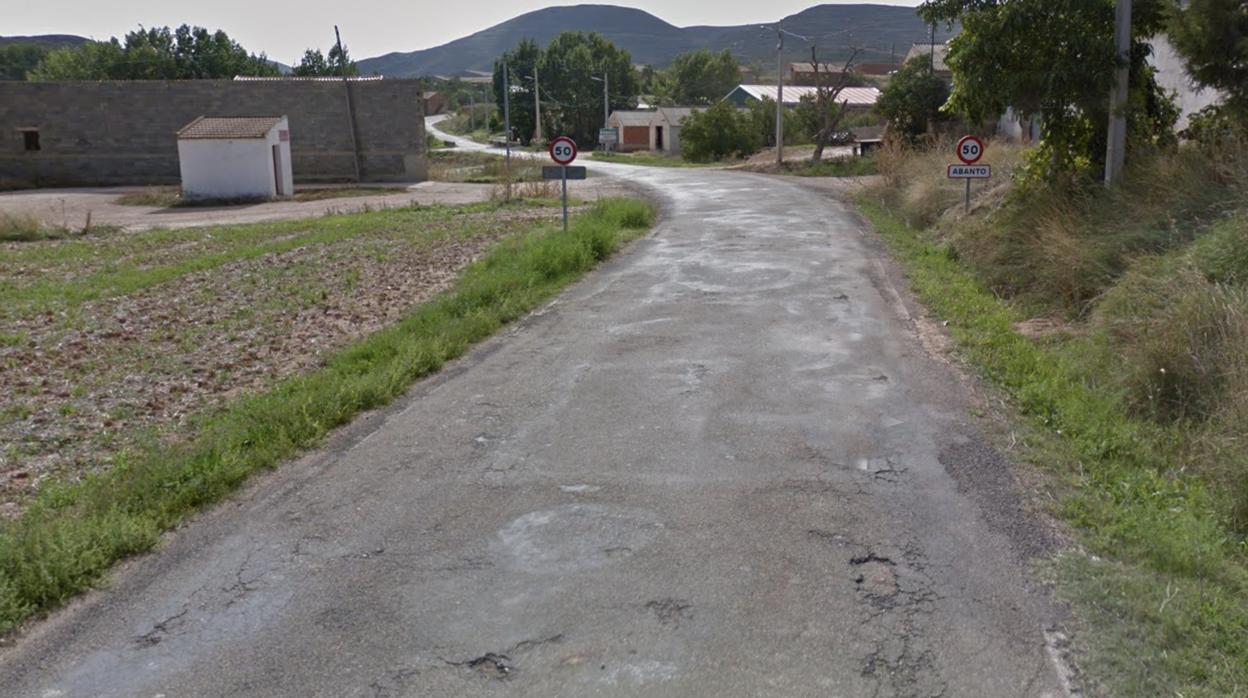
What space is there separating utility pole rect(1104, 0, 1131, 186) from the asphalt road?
20.9 ft

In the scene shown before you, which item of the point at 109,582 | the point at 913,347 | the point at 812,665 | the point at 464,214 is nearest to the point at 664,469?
the point at 812,665

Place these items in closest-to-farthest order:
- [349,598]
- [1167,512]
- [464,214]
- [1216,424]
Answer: [349,598]
[1167,512]
[1216,424]
[464,214]

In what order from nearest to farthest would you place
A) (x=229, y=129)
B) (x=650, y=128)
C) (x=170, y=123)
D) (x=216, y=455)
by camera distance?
(x=216, y=455)
(x=229, y=129)
(x=170, y=123)
(x=650, y=128)

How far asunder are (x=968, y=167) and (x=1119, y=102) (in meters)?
4.91

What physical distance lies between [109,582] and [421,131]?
152 feet

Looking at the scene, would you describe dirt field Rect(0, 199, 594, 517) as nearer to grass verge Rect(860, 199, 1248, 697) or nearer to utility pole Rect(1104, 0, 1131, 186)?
grass verge Rect(860, 199, 1248, 697)

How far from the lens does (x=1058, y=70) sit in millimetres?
15273

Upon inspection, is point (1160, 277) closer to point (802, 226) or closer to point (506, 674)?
point (506, 674)

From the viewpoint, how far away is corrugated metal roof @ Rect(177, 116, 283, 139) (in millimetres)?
39219

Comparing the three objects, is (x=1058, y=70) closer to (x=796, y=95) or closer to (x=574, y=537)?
(x=574, y=537)

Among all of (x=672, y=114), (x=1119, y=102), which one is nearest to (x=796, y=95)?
(x=672, y=114)

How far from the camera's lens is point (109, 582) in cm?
568

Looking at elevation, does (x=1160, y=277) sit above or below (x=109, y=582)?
above

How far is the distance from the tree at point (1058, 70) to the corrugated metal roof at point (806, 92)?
60832mm
